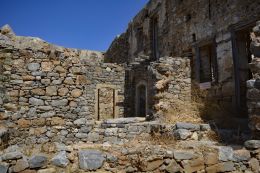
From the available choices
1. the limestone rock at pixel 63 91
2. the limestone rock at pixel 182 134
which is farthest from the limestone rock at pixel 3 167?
the limestone rock at pixel 182 134

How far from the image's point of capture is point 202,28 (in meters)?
10.6

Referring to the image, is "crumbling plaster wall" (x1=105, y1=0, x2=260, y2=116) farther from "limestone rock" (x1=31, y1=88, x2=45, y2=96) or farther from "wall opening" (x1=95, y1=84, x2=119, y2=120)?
"limestone rock" (x1=31, y1=88, x2=45, y2=96)

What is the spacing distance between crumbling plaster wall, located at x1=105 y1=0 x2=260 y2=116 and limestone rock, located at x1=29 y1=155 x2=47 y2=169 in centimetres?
731

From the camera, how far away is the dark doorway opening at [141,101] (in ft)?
42.9

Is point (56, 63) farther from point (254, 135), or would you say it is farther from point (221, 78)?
point (221, 78)

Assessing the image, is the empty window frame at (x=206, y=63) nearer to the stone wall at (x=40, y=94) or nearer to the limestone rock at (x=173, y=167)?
the stone wall at (x=40, y=94)

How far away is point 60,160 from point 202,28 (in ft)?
29.7

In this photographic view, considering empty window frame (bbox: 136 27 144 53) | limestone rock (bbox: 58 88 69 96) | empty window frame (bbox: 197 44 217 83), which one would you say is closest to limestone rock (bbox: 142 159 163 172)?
limestone rock (bbox: 58 88 69 96)

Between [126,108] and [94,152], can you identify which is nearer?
[94,152]

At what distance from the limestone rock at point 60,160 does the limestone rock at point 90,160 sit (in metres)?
0.21

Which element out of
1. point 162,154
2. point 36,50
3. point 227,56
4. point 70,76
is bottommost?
point 162,154

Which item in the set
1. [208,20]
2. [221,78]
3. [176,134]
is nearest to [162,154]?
[176,134]

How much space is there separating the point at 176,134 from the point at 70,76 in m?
3.27

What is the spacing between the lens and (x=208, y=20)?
10273 mm
